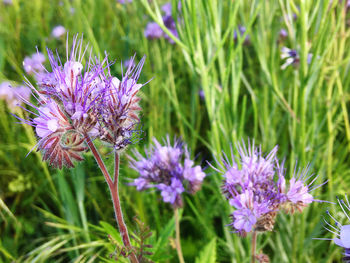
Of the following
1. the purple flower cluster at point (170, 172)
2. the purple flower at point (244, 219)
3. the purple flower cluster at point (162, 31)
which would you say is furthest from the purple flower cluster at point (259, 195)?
the purple flower cluster at point (162, 31)

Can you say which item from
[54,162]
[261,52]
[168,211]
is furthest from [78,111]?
[168,211]

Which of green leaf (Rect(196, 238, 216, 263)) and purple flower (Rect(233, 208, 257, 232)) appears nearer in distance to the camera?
purple flower (Rect(233, 208, 257, 232))

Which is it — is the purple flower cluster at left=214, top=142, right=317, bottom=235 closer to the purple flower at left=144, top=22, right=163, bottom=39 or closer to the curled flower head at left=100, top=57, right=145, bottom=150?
the curled flower head at left=100, top=57, right=145, bottom=150

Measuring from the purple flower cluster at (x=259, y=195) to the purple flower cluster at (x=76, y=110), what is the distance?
0.32 m

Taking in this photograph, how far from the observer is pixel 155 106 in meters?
1.89

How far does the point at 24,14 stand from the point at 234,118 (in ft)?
8.42

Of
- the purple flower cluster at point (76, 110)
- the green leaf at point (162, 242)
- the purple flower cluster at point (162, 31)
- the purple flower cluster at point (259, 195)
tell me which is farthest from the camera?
the purple flower cluster at point (162, 31)

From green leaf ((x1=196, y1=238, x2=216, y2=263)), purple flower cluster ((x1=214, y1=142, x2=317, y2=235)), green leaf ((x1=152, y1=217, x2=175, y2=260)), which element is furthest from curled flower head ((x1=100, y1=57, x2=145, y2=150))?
green leaf ((x1=196, y1=238, x2=216, y2=263))

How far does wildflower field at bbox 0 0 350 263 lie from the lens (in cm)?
86

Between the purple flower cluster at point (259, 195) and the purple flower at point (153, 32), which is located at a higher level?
the purple flower at point (153, 32)

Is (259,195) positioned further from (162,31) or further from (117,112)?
(162,31)

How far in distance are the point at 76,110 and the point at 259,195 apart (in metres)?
0.52

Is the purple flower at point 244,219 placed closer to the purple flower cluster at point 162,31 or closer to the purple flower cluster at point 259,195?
the purple flower cluster at point 259,195

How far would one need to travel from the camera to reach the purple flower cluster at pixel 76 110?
31.7 inches
